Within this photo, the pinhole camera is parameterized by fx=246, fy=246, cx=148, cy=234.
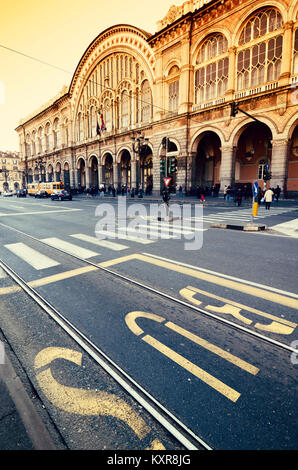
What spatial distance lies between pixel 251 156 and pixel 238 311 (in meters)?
32.2

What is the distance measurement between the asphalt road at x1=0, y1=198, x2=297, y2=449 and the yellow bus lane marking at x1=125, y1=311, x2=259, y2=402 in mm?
11

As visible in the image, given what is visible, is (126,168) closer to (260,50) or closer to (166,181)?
(260,50)

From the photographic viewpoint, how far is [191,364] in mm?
2574

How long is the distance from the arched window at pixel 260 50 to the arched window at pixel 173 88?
8.11 meters

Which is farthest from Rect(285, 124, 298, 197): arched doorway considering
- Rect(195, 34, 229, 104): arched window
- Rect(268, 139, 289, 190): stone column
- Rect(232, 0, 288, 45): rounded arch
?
Rect(232, 0, 288, 45): rounded arch

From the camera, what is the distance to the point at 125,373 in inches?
96.5

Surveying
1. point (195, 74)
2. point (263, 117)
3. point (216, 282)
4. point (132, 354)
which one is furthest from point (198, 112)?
point (132, 354)

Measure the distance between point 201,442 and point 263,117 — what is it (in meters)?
27.3

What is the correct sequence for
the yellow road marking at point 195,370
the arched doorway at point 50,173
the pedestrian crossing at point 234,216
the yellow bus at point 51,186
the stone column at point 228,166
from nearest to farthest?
1. the yellow road marking at point 195,370
2. the pedestrian crossing at point 234,216
3. the stone column at point 228,166
4. the yellow bus at point 51,186
5. the arched doorway at point 50,173

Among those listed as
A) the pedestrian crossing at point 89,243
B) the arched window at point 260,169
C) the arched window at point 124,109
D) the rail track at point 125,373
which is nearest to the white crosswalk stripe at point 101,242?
the pedestrian crossing at point 89,243

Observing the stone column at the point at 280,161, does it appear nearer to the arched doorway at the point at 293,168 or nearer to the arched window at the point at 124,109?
the arched doorway at the point at 293,168

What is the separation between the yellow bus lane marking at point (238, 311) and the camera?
317 centimetres

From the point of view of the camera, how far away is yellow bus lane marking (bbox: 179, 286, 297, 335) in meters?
3.17

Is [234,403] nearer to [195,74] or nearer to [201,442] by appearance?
[201,442]
